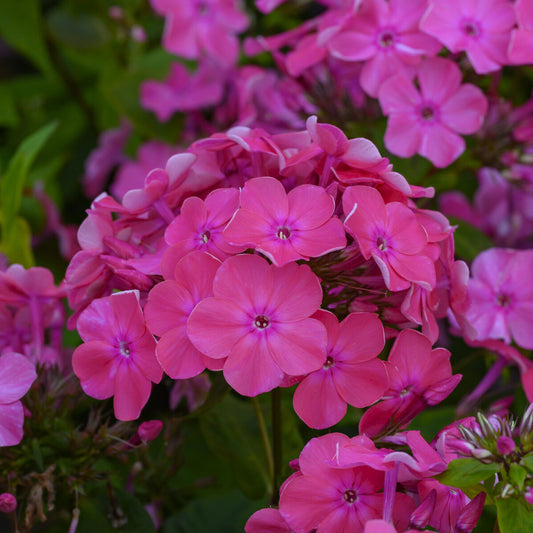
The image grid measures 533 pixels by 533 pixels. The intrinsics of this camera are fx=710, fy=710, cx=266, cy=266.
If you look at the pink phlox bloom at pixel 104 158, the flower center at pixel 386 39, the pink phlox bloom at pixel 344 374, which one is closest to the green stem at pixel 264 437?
the pink phlox bloom at pixel 344 374

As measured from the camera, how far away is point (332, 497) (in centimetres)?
52

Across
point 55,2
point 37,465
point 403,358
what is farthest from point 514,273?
point 55,2

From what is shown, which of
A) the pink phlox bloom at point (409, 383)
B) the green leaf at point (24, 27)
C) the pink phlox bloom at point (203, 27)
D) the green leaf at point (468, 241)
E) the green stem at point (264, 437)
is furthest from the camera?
the green leaf at point (24, 27)

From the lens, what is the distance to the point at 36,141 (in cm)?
92

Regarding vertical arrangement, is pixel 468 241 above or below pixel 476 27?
below

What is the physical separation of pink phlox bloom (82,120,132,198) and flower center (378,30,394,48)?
60 cm

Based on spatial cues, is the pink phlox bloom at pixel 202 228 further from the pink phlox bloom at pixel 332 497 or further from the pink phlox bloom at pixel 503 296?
the pink phlox bloom at pixel 503 296

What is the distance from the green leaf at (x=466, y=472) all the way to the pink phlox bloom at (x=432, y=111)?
38cm

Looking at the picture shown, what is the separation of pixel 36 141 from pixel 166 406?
38 cm

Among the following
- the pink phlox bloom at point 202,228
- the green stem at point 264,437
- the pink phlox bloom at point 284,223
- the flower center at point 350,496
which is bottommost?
the green stem at point 264,437

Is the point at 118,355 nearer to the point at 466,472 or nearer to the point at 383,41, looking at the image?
the point at 466,472

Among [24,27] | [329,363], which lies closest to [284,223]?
[329,363]

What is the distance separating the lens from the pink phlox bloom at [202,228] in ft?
1.87

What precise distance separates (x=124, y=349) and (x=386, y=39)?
47cm
